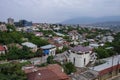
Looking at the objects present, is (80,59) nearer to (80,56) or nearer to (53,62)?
(80,56)

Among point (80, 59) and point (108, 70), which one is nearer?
point (108, 70)

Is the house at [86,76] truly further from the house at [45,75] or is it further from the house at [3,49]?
the house at [3,49]

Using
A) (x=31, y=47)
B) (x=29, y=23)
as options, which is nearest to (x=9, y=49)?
(x=31, y=47)

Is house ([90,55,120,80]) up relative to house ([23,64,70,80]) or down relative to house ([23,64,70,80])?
down

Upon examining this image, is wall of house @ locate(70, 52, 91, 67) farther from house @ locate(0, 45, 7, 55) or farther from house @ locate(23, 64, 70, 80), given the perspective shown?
house @ locate(0, 45, 7, 55)

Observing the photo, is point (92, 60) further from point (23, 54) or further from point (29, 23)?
point (29, 23)

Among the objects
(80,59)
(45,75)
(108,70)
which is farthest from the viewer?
(80,59)

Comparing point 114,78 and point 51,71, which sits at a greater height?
point 51,71

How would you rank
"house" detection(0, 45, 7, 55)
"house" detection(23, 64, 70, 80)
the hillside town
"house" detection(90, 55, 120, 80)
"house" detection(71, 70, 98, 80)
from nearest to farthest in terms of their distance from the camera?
"house" detection(23, 64, 70, 80)
the hillside town
"house" detection(71, 70, 98, 80)
"house" detection(90, 55, 120, 80)
"house" detection(0, 45, 7, 55)

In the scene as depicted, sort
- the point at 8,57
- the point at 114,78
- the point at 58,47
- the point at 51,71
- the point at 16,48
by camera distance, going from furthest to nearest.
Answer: the point at 58,47
the point at 16,48
the point at 8,57
the point at 114,78
the point at 51,71

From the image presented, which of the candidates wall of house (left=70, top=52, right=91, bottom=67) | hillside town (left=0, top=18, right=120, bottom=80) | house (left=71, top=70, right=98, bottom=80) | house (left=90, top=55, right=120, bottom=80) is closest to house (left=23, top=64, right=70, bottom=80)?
hillside town (left=0, top=18, right=120, bottom=80)

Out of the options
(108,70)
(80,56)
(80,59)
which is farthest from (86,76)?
(80,56)
